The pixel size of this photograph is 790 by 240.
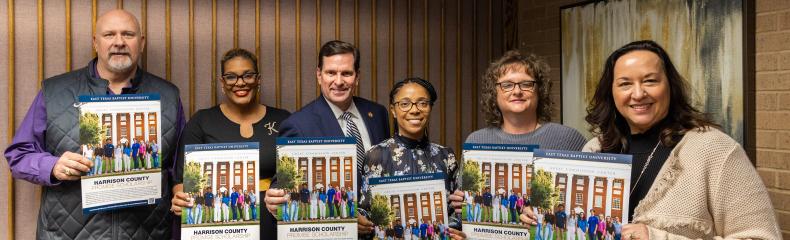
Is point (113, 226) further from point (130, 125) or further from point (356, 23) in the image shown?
point (356, 23)

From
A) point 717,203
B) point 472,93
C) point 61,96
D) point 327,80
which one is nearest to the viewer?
point 717,203

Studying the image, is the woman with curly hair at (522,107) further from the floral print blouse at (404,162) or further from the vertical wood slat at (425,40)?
the vertical wood slat at (425,40)

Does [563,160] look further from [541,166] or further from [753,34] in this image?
[753,34]

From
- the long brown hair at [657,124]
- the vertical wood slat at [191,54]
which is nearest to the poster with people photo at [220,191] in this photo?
the long brown hair at [657,124]

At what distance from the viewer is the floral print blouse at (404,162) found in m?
2.44

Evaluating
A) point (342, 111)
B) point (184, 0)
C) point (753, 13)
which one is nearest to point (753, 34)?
point (753, 13)

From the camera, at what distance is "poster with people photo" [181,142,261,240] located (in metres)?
2.29

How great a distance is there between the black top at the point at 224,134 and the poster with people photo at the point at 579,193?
137cm

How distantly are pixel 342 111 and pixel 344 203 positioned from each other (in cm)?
55

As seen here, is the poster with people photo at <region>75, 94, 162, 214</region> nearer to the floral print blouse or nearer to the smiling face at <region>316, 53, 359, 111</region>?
the smiling face at <region>316, 53, 359, 111</region>

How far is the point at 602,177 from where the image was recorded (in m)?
1.85

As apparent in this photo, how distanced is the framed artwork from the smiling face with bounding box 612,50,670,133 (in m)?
0.87

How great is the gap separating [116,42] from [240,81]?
58 centimetres

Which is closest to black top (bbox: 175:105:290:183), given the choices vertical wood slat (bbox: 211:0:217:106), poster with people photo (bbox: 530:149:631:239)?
vertical wood slat (bbox: 211:0:217:106)
